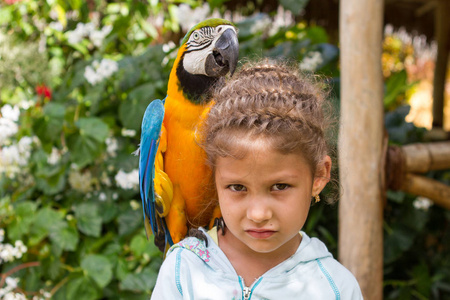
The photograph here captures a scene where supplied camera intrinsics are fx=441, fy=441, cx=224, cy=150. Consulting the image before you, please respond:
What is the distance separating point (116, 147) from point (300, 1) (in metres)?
1.22

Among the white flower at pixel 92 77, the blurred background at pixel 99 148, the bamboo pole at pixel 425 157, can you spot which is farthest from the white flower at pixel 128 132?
the bamboo pole at pixel 425 157

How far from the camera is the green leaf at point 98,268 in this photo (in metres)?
2.12

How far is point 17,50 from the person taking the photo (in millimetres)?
2623

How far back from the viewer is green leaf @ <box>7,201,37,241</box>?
2.29 metres

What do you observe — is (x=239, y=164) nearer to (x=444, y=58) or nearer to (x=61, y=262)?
(x=61, y=262)

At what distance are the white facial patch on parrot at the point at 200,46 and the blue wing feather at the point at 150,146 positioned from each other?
0.44 ft

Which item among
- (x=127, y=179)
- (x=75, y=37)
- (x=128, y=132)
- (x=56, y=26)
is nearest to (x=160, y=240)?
(x=127, y=179)

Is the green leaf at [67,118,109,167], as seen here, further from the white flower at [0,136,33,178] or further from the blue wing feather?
the blue wing feather

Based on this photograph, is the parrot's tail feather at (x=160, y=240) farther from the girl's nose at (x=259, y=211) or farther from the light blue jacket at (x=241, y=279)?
the girl's nose at (x=259, y=211)

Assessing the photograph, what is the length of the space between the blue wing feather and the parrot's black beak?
0.56 ft

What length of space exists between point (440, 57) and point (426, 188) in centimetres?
236

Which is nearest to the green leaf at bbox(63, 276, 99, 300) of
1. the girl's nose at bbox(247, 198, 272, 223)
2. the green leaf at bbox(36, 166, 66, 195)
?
the green leaf at bbox(36, 166, 66, 195)

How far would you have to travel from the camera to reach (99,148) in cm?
222

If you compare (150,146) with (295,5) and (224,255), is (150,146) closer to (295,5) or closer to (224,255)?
(224,255)
